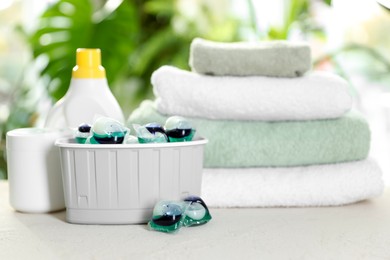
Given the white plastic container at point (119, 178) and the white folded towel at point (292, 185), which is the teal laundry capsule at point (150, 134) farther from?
the white folded towel at point (292, 185)

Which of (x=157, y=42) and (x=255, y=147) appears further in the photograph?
(x=157, y=42)

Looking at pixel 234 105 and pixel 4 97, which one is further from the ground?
pixel 234 105

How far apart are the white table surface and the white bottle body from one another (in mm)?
138

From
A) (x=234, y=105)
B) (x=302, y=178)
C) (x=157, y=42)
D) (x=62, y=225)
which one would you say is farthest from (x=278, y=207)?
(x=157, y=42)

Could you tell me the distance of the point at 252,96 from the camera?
916mm

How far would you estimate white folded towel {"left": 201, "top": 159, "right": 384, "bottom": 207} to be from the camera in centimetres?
91

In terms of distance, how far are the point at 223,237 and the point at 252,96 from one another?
26 cm

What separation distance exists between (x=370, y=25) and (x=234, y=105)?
1.66m

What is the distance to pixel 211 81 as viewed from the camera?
939 millimetres

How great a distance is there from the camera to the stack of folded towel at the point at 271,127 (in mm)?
917

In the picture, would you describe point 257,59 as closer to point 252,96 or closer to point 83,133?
point 252,96

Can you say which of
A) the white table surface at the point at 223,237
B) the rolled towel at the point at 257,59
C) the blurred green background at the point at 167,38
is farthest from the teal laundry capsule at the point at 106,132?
the blurred green background at the point at 167,38

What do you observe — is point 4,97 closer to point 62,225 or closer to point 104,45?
point 104,45

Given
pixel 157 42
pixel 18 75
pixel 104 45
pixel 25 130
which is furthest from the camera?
pixel 18 75
